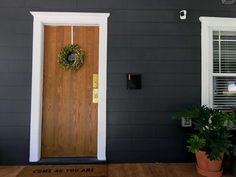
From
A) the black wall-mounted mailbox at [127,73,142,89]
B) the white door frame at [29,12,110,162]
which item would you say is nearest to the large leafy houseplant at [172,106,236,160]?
the black wall-mounted mailbox at [127,73,142,89]

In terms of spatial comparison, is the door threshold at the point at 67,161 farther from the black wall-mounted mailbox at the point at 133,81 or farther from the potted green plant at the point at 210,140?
the potted green plant at the point at 210,140

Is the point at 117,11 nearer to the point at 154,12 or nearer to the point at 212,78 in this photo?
the point at 154,12

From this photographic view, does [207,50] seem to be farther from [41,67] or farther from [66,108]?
[41,67]

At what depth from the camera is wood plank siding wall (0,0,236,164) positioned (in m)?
3.47

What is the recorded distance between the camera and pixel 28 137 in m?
3.47

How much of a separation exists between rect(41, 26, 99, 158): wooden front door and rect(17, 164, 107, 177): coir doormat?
245mm

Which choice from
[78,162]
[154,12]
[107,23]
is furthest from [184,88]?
[78,162]

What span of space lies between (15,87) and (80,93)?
0.95m

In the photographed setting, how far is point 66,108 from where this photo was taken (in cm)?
360

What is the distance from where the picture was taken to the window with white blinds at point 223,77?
3688mm

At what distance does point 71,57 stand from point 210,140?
89.3 inches

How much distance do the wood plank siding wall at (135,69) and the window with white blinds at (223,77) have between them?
31 centimetres

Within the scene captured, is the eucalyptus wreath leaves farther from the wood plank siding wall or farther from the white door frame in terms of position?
the wood plank siding wall

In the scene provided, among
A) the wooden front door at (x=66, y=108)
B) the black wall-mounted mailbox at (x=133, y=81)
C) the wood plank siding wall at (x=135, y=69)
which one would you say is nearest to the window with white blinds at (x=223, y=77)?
the wood plank siding wall at (x=135, y=69)
